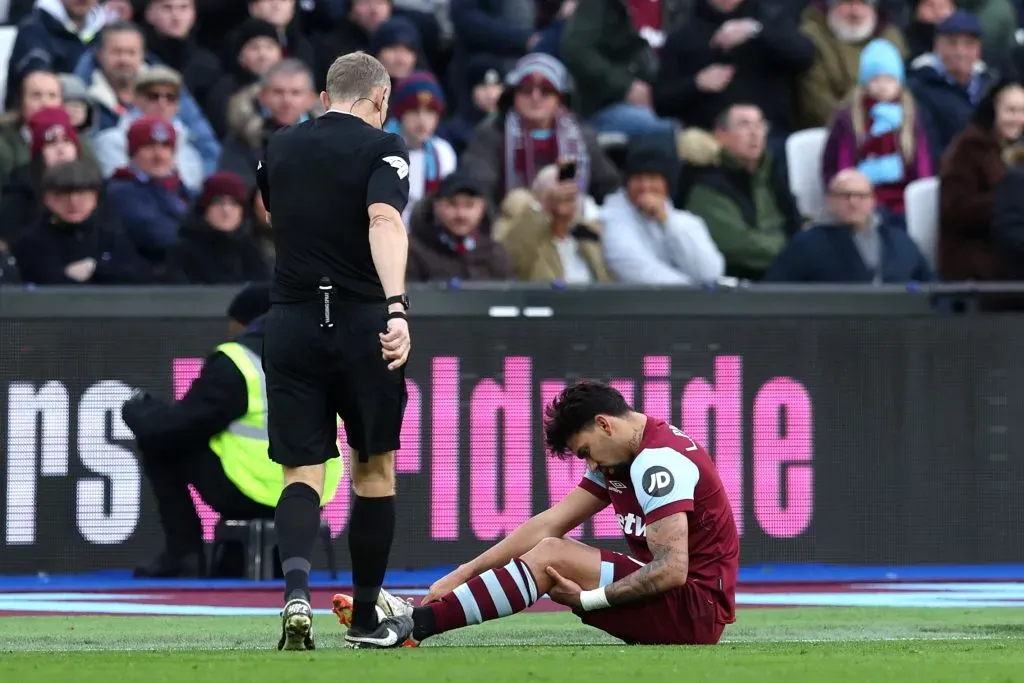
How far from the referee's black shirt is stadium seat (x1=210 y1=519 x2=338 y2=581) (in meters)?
4.46

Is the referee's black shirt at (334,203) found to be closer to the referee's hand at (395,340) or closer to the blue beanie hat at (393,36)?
the referee's hand at (395,340)

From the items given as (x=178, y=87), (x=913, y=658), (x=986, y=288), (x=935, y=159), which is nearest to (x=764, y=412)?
(x=986, y=288)

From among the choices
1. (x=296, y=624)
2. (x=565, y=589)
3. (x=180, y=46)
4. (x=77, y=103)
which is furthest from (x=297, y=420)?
(x=180, y=46)

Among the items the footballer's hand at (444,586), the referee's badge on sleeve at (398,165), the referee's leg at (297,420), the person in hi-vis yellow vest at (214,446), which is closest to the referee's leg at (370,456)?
the referee's leg at (297,420)

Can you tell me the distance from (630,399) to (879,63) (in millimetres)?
3724

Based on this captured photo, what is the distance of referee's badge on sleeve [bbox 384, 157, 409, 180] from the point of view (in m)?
7.40

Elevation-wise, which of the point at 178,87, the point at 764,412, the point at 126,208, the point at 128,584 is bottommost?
the point at 128,584

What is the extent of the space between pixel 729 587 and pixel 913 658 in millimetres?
1007

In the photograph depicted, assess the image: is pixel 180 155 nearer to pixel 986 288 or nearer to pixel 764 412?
pixel 764 412

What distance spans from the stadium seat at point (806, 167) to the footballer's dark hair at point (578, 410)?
7485 millimetres

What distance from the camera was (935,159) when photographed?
50.0 feet

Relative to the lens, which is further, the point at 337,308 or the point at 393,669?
the point at 337,308

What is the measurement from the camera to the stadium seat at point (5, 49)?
14.8 m

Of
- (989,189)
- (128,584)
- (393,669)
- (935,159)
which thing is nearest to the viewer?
(393,669)
